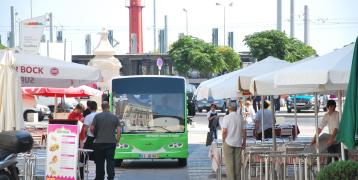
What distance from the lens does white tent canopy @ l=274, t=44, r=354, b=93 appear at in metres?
14.0

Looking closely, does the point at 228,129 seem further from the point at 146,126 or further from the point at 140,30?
the point at 140,30

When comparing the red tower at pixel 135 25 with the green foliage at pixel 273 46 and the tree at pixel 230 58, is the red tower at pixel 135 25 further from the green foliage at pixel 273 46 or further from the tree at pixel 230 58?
the green foliage at pixel 273 46

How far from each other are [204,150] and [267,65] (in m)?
10.5

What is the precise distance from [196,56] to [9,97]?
6476 centimetres

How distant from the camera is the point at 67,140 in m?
15.9

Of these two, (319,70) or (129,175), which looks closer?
(319,70)

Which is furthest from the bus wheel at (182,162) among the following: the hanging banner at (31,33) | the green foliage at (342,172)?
the hanging banner at (31,33)

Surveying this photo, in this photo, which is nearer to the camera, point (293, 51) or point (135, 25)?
point (293, 51)

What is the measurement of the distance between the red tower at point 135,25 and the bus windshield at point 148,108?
90.3m

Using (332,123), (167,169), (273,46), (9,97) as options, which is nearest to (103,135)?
(9,97)

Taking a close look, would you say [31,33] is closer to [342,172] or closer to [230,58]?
[342,172]

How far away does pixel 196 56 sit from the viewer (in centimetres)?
8081

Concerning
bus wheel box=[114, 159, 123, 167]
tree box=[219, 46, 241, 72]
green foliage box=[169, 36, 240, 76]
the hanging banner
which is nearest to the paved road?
bus wheel box=[114, 159, 123, 167]

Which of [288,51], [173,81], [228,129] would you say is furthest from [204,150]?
[288,51]
